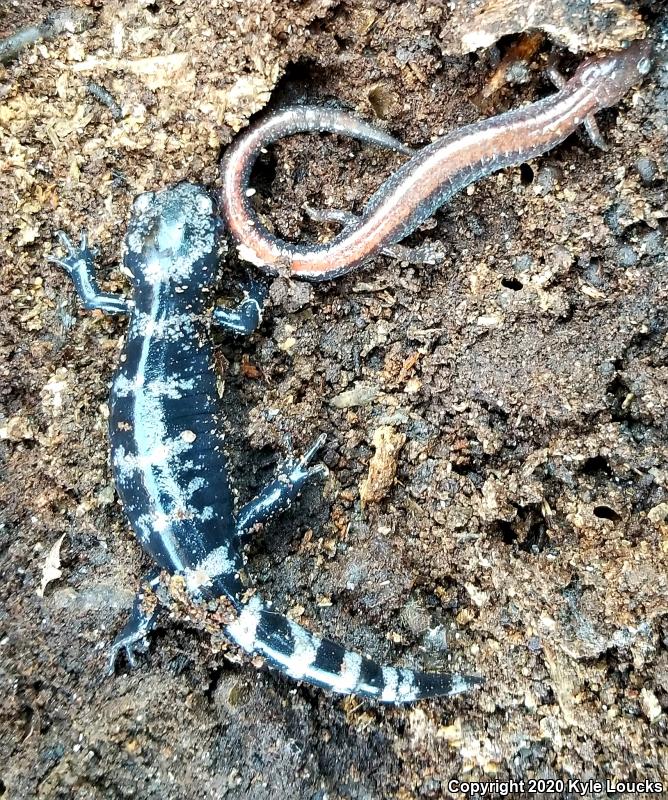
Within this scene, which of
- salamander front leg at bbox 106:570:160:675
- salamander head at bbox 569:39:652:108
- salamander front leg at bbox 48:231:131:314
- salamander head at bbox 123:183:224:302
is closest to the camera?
salamander head at bbox 569:39:652:108

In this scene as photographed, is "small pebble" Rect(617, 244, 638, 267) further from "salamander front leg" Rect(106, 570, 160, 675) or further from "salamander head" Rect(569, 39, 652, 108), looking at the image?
"salamander front leg" Rect(106, 570, 160, 675)

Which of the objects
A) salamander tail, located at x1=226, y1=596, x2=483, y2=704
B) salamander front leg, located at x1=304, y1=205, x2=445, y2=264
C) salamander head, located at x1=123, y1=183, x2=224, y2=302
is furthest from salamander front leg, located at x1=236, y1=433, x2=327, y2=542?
salamander front leg, located at x1=304, y1=205, x2=445, y2=264

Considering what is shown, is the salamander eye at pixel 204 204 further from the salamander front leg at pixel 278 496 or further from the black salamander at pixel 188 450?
the salamander front leg at pixel 278 496

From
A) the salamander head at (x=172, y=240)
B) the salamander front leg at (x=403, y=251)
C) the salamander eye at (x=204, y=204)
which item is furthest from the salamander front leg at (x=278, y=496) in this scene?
the salamander eye at (x=204, y=204)

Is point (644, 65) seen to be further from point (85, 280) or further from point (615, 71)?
point (85, 280)

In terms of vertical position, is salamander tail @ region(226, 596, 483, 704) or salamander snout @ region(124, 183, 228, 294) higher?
salamander snout @ region(124, 183, 228, 294)

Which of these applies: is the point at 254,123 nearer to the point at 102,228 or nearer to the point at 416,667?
the point at 102,228

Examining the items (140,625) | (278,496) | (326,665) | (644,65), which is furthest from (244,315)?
(644,65)
